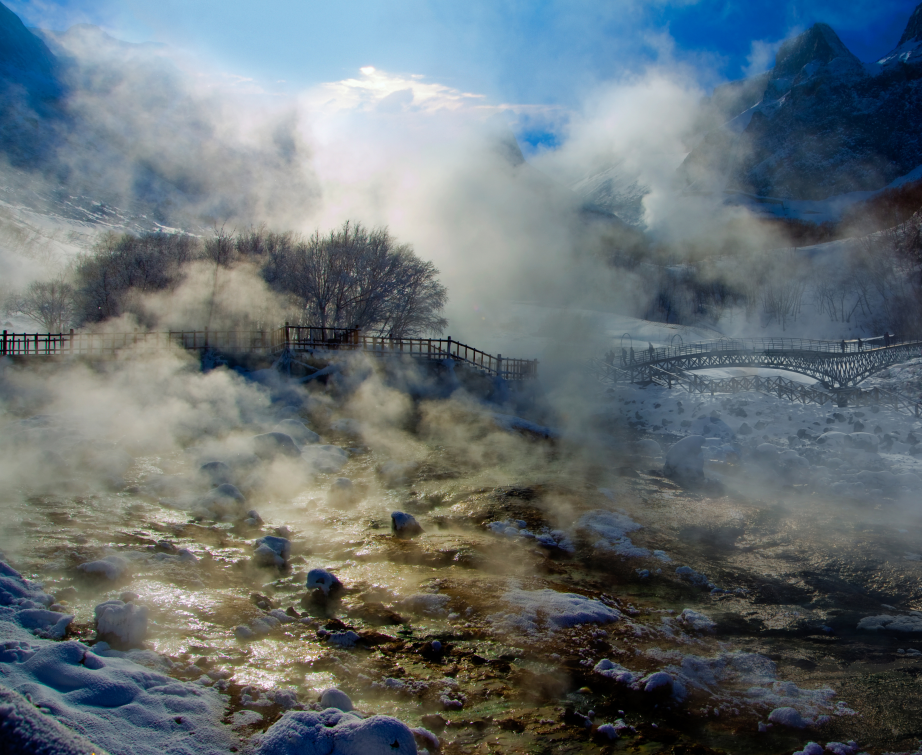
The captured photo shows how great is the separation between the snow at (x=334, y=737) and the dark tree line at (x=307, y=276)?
28.6m

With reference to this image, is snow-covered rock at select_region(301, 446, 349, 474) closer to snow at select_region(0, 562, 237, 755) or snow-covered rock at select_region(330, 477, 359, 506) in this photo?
snow-covered rock at select_region(330, 477, 359, 506)

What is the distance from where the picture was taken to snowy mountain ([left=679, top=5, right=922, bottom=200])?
4857 inches

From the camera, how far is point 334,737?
343 cm

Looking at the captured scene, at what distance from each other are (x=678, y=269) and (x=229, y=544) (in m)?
92.4

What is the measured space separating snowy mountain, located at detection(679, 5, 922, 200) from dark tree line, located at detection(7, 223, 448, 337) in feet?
380

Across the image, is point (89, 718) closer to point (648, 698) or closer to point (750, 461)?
point (648, 698)

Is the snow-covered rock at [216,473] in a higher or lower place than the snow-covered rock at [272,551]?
higher

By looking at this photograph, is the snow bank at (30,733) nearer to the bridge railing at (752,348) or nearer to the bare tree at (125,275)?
the bridge railing at (752,348)

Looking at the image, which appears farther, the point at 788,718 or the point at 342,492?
the point at 342,492

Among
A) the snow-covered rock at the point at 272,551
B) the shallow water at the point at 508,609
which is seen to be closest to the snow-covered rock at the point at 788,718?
the shallow water at the point at 508,609

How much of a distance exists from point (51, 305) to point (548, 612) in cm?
5186

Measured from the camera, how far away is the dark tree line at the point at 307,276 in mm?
31844

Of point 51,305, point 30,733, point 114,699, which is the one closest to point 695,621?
point 114,699

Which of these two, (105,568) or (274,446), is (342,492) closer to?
(274,446)
